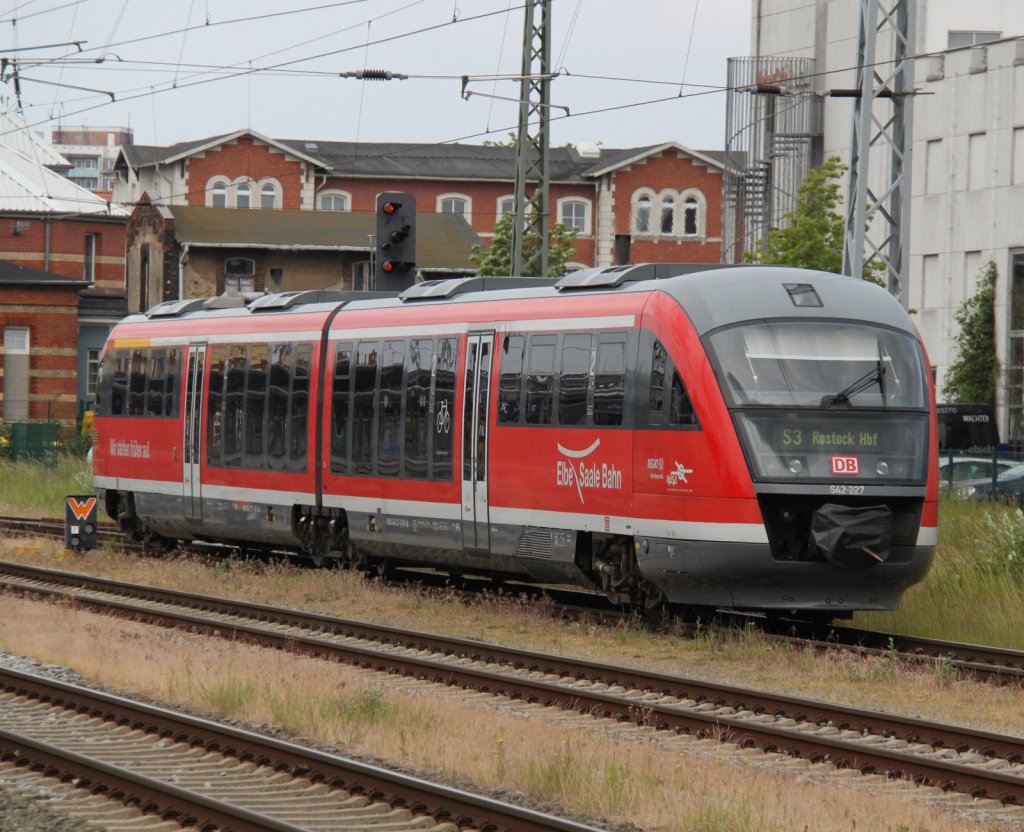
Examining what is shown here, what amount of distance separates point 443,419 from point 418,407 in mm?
574

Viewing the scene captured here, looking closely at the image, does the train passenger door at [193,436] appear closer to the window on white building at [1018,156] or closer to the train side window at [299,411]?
the train side window at [299,411]

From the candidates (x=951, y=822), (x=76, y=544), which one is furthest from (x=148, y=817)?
(x=76, y=544)

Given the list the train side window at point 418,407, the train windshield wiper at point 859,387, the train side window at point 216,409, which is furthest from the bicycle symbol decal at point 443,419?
the train side window at point 216,409

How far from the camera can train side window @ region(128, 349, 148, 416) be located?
2580 centimetres

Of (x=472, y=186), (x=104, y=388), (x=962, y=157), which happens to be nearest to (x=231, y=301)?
(x=104, y=388)

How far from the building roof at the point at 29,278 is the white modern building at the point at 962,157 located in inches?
986

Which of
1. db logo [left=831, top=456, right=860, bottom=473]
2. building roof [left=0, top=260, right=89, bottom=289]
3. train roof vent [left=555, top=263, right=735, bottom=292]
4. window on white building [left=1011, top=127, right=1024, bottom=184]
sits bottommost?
db logo [left=831, top=456, right=860, bottom=473]

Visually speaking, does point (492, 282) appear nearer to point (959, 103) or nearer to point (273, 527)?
point (273, 527)

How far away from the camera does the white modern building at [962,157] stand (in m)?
51.7

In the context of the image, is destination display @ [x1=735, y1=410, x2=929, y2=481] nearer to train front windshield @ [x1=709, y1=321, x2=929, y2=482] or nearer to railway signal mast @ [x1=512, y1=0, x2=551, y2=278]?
train front windshield @ [x1=709, y1=321, x2=929, y2=482]

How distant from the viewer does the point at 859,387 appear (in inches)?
614

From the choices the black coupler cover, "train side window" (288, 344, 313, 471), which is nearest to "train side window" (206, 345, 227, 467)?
"train side window" (288, 344, 313, 471)

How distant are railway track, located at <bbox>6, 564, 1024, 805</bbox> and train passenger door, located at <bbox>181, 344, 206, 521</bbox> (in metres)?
5.53

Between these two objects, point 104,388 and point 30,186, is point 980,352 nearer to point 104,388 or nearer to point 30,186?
point 104,388
